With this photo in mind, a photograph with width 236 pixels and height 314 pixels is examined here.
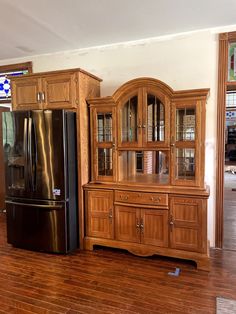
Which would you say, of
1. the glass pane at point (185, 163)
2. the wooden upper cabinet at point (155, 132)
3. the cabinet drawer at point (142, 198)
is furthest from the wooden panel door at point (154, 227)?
the glass pane at point (185, 163)

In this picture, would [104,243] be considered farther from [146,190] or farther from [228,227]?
[228,227]

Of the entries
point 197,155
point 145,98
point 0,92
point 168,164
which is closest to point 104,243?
point 168,164

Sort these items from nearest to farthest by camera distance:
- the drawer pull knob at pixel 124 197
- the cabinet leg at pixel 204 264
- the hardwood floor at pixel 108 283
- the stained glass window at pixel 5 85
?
the hardwood floor at pixel 108 283
the cabinet leg at pixel 204 264
the drawer pull knob at pixel 124 197
the stained glass window at pixel 5 85

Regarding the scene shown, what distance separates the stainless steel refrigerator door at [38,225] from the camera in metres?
3.17

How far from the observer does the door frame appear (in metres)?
3.17

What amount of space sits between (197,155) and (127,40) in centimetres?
192

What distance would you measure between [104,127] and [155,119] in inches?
27.0

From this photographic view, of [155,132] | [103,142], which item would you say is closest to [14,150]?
[103,142]

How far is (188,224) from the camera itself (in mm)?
2900

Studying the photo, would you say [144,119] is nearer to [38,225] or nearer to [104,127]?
[104,127]

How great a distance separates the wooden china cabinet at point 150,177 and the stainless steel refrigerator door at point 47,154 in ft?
1.37

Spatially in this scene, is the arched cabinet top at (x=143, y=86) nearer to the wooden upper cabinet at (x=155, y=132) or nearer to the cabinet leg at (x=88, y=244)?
the wooden upper cabinet at (x=155, y=132)

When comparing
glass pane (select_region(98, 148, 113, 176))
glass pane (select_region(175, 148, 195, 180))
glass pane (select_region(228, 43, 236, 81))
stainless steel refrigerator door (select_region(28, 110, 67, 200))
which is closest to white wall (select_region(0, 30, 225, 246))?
glass pane (select_region(228, 43, 236, 81))

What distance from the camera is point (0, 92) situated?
4703 millimetres
